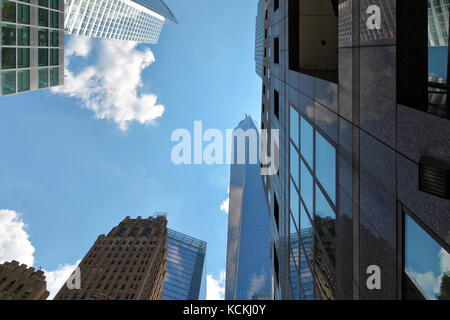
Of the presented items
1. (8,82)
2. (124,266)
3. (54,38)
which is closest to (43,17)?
(54,38)

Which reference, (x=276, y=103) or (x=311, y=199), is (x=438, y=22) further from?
(x=276, y=103)

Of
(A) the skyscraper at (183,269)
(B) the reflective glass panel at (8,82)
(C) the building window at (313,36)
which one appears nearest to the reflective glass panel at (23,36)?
(B) the reflective glass panel at (8,82)

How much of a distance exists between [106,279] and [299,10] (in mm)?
94279

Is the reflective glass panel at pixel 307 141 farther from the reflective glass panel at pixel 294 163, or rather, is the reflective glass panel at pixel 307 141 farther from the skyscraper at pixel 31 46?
the skyscraper at pixel 31 46

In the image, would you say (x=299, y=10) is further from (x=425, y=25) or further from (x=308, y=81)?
(x=425, y=25)

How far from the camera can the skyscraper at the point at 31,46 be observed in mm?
21641

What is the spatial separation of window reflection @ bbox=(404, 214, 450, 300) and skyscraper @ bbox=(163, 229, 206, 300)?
551ft

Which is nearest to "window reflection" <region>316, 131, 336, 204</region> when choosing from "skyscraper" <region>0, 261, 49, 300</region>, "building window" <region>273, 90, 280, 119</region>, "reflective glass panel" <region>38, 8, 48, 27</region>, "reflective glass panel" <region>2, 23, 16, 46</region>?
"building window" <region>273, 90, 280, 119</region>

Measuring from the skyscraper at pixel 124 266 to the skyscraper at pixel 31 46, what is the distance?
198ft

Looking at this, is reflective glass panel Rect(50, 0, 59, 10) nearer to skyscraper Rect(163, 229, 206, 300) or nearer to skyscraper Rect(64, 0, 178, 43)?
skyscraper Rect(64, 0, 178, 43)

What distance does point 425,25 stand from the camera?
5.32m

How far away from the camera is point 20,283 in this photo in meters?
56.0

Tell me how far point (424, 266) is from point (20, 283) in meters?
78.9
